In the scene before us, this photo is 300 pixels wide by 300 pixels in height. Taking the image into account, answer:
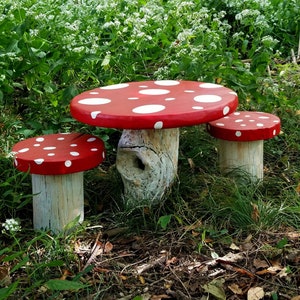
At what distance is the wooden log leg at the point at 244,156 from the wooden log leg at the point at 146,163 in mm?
413

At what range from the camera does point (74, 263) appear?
9.59ft

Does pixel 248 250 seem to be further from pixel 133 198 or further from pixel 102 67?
pixel 102 67

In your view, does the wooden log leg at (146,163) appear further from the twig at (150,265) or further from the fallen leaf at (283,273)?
the fallen leaf at (283,273)

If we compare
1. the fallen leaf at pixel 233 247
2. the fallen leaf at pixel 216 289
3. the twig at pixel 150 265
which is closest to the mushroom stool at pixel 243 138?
the fallen leaf at pixel 233 247

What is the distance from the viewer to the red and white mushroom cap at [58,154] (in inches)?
118

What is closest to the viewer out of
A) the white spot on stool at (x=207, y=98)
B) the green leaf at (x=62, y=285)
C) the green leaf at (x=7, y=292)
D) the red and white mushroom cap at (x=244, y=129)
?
the green leaf at (x=7, y=292)

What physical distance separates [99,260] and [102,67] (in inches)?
70.7

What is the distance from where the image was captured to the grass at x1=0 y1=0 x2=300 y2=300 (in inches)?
111

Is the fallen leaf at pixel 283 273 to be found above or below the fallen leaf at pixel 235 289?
above

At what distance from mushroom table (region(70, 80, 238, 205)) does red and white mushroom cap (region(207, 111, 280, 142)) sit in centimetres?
24

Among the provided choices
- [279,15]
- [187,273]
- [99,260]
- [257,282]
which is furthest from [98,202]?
[279,15]

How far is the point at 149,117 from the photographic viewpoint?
294 centimetres

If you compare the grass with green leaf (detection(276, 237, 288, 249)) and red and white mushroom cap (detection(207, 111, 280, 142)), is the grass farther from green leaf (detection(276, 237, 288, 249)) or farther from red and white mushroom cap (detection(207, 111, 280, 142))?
red and white mushroom cap (detection(207, 111, 280, 142))

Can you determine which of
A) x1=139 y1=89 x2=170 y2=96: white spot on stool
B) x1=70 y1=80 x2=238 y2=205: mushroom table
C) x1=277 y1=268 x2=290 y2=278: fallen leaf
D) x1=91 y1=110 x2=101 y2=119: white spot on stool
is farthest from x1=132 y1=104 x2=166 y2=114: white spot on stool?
x1=277 y1=268 x2=290 y2=278: fallen leaf
